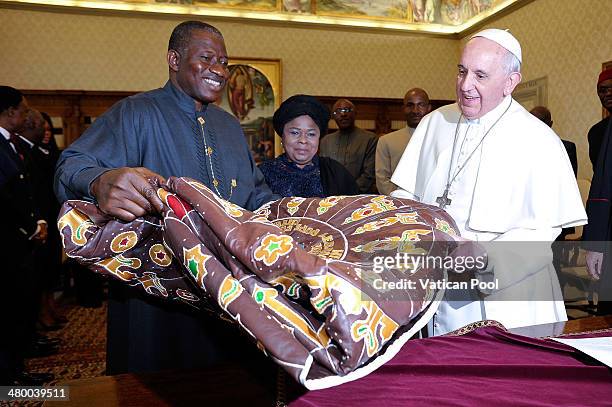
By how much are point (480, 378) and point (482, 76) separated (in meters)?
1.51

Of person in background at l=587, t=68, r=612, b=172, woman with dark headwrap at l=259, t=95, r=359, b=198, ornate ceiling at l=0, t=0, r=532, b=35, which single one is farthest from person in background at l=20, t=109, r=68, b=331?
person in background at l=587, t=68, r=612, b=172

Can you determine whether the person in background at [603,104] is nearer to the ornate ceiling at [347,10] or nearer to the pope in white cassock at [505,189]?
the pope in white cassock at [505,189]

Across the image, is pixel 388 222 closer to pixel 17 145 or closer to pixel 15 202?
pixel 15 202

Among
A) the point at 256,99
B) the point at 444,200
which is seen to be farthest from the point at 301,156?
the point at 256,99

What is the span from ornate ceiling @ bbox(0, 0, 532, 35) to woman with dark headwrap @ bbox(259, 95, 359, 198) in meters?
8.12

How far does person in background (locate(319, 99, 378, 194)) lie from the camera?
267 inches

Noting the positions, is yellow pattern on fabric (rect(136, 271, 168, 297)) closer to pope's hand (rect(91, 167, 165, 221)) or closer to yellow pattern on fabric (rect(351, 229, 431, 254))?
pope's hand (rect(91, 167, 165, 221))

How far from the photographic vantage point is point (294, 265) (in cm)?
105

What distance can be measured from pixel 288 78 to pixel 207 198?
10.4 metres

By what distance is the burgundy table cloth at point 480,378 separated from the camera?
1.22m

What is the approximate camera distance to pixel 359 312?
1.05 meters

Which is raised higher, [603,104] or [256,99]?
[256,99]

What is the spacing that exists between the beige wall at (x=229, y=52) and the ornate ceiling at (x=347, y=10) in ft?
0.63

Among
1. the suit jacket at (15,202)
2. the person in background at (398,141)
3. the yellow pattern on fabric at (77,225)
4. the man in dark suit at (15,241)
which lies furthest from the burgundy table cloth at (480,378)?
the person in background at (398,141)
